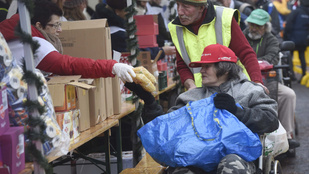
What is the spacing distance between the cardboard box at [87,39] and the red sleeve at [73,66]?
598mm

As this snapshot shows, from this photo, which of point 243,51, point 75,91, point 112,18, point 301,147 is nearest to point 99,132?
point 75,91

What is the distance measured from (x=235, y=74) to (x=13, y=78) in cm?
178

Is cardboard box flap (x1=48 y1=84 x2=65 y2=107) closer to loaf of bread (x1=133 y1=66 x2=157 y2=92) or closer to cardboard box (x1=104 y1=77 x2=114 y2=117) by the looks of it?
loaf of bread (x1=133 y1=66 x2=157 y2=92)

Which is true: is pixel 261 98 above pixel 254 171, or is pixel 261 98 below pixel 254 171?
above

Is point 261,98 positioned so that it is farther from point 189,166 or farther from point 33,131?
point 33,131

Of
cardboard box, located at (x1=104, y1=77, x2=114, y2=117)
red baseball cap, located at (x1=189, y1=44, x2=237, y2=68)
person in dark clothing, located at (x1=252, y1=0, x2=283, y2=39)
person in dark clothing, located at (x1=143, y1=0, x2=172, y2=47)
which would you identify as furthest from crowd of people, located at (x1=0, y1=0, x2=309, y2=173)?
person in dark clothing, located at (x1=252, y1=0, x2=283, y2=39)

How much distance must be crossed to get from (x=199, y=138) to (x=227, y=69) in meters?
0.74

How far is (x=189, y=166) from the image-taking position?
3301 millimetres

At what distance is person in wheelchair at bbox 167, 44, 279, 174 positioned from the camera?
3301mm

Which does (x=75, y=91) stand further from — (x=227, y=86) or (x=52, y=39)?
(x=227, y=86)

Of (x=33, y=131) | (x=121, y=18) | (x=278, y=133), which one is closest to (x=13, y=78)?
(x=33, y=131)

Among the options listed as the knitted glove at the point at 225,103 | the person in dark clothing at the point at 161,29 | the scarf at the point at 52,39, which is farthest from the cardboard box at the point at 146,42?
the knitted glove at the point at 225,103

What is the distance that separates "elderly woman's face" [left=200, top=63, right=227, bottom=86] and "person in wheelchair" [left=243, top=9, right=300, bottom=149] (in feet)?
9.32

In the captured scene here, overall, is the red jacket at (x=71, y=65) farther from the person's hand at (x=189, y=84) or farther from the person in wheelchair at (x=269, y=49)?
the person in wheelchair at (x=269, y=49)
